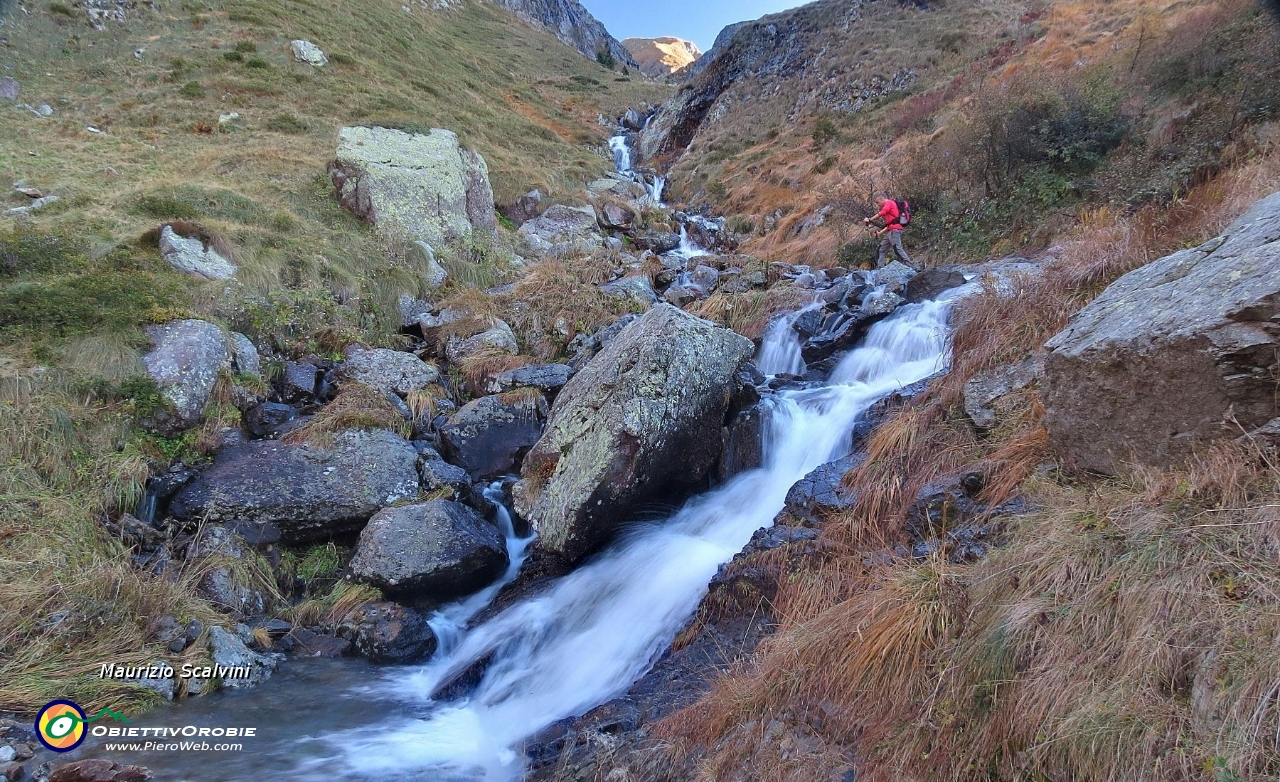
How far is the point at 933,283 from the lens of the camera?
9281 millimetres

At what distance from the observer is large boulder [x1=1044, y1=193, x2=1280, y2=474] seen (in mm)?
3092

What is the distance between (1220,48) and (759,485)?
11.5m

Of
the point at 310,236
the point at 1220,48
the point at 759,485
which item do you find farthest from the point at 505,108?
the point at 759,485

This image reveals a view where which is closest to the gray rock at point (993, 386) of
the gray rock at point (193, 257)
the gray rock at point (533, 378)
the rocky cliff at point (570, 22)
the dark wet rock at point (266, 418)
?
the gray rock at point (533, 378)

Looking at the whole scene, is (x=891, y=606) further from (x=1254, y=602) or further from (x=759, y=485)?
(x=759, y=485)

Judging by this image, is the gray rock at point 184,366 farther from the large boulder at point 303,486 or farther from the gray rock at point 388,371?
the gray rock at point 388,371

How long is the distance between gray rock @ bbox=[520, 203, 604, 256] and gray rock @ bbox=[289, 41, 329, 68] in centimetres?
1213

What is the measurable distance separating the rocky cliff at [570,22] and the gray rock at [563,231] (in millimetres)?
60166

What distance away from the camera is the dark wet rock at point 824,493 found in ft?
15.9

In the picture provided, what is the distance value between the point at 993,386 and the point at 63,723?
7.05 m

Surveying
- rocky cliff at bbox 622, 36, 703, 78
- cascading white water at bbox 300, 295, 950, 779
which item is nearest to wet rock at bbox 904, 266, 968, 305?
cascading white water at bbox 300, 295, 950, 779

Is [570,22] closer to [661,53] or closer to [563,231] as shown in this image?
[661,53]

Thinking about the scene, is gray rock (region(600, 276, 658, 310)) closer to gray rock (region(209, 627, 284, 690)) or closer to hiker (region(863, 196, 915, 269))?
hiker (region(863, 196, 915, 269))

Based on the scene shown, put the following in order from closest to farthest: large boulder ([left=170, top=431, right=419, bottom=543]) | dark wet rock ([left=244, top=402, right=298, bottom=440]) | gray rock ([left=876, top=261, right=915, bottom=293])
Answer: large boulder ([left=170, top=431, right=419, bottom=543])
dark wet rock ([left=244, top=402, right=298, bottom=440])
gray rock ([left=876, top=261, right=915, bottom=293])
